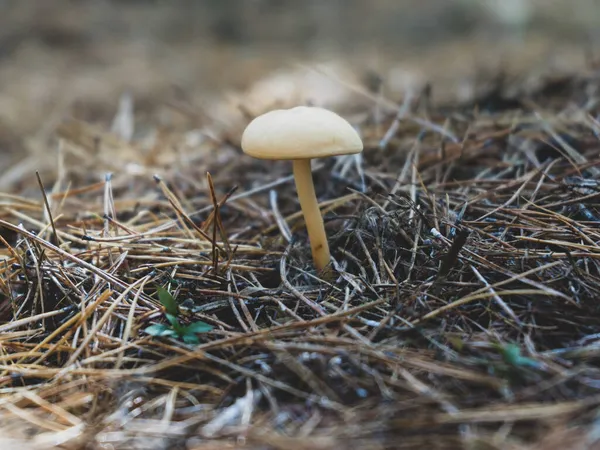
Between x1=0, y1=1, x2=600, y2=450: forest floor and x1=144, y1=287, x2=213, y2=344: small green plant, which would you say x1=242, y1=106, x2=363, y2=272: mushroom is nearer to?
x1=0, y1=1, x2=600, y2=450: forest floor

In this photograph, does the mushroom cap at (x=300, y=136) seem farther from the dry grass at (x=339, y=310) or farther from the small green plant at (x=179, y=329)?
the small green plant at (x=179, y=329)

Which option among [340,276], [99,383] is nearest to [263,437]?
[99,383]

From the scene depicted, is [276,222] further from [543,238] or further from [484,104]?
[484,104]

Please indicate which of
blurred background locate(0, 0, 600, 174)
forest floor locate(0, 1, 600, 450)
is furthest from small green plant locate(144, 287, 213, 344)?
blurred background locate(0, 0, 600, 174)

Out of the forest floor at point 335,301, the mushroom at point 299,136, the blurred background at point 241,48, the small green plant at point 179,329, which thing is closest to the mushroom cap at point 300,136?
the mushroom at point 299,136

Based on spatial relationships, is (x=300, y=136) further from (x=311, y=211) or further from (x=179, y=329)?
(x=179, y=329)
